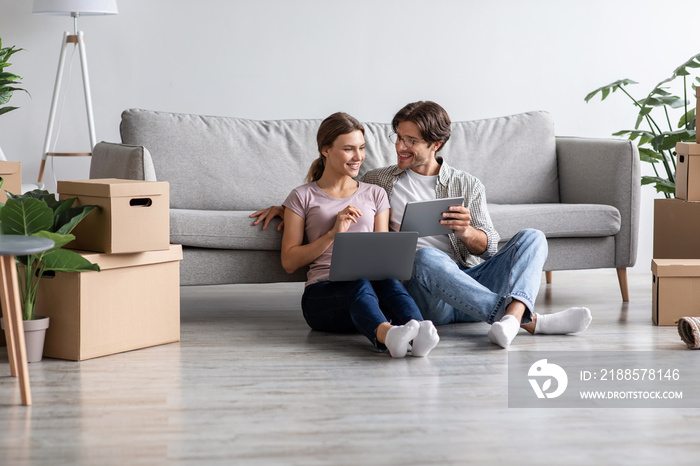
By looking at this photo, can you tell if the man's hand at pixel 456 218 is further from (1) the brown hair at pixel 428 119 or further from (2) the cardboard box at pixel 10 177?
(2) the cardboard box at pixel 10 177

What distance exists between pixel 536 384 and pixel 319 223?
957 millimetres

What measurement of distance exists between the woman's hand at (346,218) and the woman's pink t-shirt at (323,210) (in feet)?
0.37

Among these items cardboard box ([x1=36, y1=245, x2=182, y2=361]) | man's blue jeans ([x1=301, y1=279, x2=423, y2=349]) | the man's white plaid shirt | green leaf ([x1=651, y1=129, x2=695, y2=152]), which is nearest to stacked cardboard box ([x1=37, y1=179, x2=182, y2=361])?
cardboard box ([x1=36, y1=245, x2=182, y2=361])

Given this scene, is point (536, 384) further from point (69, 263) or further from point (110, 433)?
point (69, 263)

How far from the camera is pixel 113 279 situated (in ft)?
8.01

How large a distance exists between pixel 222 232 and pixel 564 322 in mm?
1221

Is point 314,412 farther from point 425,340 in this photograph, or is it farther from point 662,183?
point 662,183

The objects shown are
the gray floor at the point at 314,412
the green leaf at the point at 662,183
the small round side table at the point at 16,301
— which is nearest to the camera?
the gray floor at the point at 314,412

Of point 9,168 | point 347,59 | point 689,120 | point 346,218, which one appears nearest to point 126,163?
point 9,168

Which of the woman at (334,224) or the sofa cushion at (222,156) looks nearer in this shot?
the woman at (334,224)

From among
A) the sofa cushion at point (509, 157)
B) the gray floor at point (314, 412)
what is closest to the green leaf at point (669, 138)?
the sofa cushion at point (509, 157)

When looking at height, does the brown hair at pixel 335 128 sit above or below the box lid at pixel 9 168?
above

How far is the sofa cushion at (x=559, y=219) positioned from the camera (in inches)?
127

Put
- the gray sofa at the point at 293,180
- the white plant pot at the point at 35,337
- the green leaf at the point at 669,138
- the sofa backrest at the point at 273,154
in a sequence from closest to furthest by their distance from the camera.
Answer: the white plant pot at the point at 35,337 → the gray sofa at the point at 293,180 → the sofa backrest at the point at 273,154 → the green leaf at the point at 669,138
